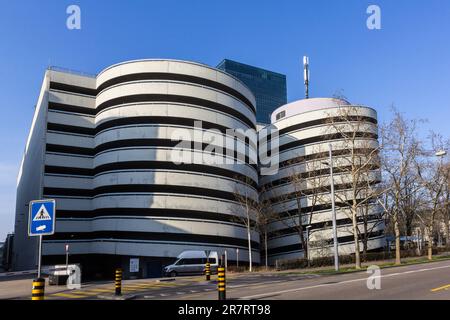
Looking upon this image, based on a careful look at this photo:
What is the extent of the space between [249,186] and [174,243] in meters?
15.7

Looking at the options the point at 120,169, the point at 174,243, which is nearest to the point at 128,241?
the point at 174,243

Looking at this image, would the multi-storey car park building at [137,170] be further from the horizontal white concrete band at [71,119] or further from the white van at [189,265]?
the white van at [189,265]

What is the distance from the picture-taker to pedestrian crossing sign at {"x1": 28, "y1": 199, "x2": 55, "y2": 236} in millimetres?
10297

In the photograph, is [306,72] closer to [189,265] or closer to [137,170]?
[137,170]

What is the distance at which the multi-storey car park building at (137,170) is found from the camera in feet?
178

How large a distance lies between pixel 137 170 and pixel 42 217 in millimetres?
45523

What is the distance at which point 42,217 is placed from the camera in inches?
409

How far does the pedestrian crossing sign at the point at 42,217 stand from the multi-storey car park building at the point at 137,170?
4410 centimetres

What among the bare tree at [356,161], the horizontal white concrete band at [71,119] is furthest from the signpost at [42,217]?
the horizontal white concrete band at [71,119]

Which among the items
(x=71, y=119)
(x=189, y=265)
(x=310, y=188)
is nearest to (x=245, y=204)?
(x=310, y=188)

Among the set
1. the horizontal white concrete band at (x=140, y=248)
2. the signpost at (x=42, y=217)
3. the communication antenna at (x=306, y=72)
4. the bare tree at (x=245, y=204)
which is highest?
the communication antenna at (x=306, y=72)

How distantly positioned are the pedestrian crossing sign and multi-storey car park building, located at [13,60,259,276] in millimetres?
44103

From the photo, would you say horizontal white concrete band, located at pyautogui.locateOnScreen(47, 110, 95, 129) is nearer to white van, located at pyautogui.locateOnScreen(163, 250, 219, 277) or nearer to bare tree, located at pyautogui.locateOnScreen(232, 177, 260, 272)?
bare tree, located at pyautogui.locateOnScreen(232, 177, 260, 272)
